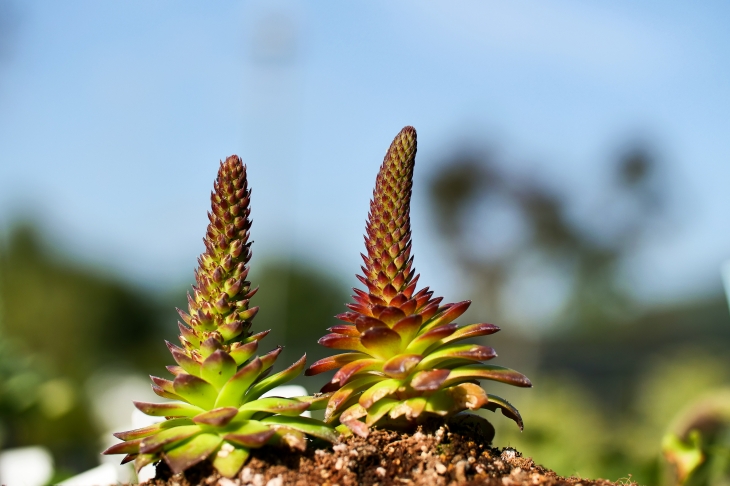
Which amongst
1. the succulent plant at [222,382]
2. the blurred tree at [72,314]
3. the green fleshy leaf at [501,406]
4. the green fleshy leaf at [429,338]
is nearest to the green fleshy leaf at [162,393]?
the succulent plant at [222,382]

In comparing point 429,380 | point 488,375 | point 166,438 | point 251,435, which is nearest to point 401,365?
point 429,380

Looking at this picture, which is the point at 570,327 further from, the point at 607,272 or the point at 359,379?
the point at 359,379

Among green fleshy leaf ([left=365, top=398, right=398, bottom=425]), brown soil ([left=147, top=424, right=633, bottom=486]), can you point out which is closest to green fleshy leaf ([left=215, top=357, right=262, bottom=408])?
brown soil ([left=147, top=424, right=633, bottom=486])

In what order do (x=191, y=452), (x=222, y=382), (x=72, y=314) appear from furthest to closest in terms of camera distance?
(x=72, y=314), (x=222, y=382), (x=191, y=452)

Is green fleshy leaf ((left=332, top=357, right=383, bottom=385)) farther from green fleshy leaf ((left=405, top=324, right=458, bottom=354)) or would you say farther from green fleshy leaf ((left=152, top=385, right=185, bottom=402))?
green fleshy leaf ((left=152, top=385, right=185, bottom=402))

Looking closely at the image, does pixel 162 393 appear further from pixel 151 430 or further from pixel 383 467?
pixel 383 467

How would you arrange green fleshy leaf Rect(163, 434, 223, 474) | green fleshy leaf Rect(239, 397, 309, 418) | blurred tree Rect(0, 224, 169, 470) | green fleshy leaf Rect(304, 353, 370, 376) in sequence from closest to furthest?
green fleshy leaf Rect(163, 434, 223, 474) < green fleshy leaf Rect(239, 397, 309, 418) < green fleshy leaf Rect(304, 353, 370, 376) < blurred tree Rect(0, 224, 169, 470)

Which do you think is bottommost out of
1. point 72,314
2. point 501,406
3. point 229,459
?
point 72,314

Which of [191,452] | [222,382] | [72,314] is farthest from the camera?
[72,314]
